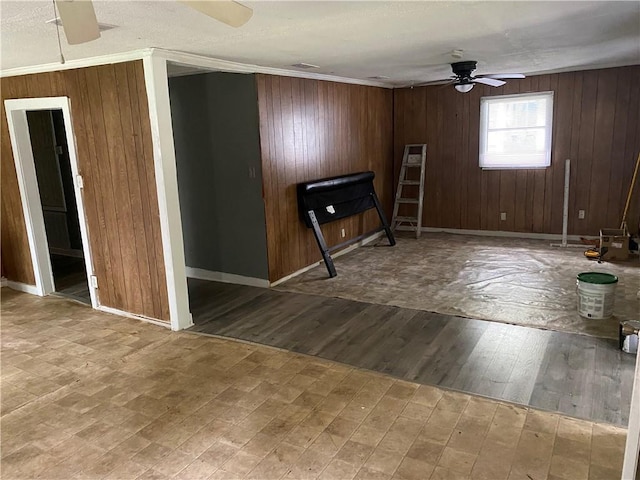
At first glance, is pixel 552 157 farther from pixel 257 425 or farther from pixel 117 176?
pixel 257 425

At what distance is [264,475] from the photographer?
225cm

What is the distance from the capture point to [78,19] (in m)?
1.49

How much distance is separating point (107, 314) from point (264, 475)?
2818 millimetres

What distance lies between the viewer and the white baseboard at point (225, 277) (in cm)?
511

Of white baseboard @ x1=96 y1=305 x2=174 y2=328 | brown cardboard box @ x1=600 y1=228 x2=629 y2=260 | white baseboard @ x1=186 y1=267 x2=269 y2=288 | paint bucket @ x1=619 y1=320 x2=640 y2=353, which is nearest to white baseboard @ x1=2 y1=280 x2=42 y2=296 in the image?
white baseboard @ x1=96 y1=305 x2=174 y2=328

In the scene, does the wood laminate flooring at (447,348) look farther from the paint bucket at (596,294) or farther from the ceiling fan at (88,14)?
the ceiling fan at (88,14)

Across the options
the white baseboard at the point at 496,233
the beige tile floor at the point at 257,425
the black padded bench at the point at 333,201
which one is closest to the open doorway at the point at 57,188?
the black padded bench at the point at 333,201

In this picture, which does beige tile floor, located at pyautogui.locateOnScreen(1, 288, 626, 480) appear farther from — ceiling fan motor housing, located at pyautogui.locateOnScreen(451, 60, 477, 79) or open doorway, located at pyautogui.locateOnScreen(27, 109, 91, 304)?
ceiling fan motor housing, located at pyautogui.locateOnScreen(451, 60, 477, 79)

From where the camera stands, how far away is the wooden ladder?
7305mm

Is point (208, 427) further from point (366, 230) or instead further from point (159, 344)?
point (366, 230)

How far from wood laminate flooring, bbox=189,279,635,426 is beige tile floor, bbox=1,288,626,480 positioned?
177mm

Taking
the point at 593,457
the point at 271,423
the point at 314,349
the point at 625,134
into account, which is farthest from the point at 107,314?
the point at 625,134

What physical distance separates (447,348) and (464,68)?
2927 mm

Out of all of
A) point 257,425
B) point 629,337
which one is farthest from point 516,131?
point 257,425
